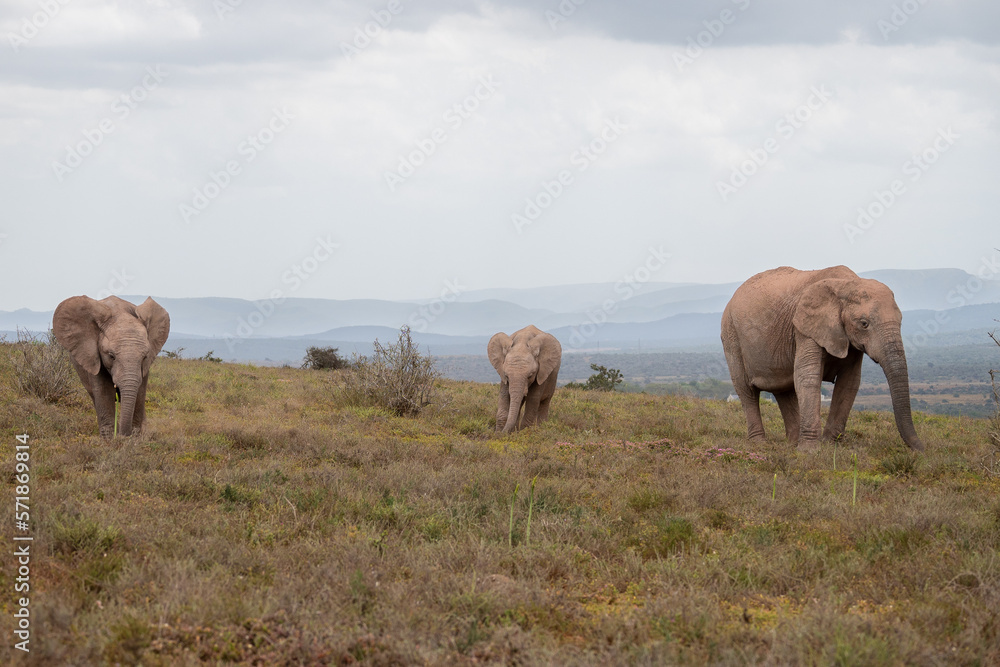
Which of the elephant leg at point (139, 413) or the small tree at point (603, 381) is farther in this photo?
the small tree at point (603, 381)

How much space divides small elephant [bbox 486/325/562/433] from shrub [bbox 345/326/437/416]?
1.70m

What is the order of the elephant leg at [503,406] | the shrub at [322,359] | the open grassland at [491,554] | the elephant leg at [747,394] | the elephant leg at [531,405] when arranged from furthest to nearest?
1. the shrub at [322,359]
2. the elephant leg at [531,405]
3. the elephant leg at [503,406]
4. the elephant leg at [747,394]
5. the open grassland at [491,554]

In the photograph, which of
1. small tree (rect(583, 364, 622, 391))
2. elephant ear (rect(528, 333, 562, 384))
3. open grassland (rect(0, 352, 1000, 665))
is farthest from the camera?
small tree (rect(583, 364, 622, 391))

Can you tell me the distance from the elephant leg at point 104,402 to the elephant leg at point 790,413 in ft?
36.4

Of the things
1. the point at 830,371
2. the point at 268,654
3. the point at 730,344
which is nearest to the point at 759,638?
the point at 268,654

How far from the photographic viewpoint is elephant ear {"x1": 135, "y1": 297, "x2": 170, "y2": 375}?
11.9 meters

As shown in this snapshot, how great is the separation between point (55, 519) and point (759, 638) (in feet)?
18.1

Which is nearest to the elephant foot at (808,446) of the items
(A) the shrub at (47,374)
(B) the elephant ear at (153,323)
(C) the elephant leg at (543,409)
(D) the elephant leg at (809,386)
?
(D) the elephant leg at (809,386)

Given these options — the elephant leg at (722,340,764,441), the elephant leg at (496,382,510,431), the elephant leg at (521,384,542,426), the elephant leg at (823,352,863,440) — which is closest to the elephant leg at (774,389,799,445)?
the elephant leg at (722,340,764,441)

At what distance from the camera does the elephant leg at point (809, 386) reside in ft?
40.2

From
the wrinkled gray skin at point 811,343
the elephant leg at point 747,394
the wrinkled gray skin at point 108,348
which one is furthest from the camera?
the elephant leg at point 747,394

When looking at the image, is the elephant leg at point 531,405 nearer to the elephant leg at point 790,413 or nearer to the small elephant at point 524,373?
the small elephant at point 524,373

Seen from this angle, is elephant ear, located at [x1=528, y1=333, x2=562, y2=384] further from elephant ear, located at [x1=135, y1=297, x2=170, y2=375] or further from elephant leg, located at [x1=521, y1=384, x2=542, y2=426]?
elephant ear, located at [x1=135, y1=297, x2=170, y2=375]

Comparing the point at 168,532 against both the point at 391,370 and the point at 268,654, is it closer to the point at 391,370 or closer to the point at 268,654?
the point at 268,654
